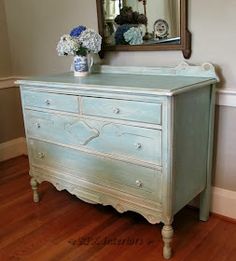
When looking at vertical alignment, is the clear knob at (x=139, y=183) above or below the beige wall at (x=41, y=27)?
below

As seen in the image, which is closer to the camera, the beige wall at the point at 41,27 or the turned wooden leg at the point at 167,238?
the turned wooden leg at the point at 167,238

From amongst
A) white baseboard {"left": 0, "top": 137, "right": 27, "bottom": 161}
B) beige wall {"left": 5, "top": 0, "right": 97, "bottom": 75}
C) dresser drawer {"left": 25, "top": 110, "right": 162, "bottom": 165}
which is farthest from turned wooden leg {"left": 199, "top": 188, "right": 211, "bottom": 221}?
white baseboard {"left": 0, "top": 137, "right": 27, "bottom": 161}

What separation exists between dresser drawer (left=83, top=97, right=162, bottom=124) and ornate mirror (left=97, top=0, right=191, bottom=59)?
627 millimetres

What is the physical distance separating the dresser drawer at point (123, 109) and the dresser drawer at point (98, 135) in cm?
6

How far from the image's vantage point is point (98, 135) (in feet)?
6.63

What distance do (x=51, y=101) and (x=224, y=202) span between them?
1.35 metres

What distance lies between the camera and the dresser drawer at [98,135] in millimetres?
1810

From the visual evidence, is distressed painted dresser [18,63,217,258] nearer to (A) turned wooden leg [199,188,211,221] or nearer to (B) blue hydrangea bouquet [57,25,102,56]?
(A) turned wooden leg [199,188,211,221]

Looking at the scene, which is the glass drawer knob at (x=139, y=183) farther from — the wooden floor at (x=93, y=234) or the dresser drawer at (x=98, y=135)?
the wooden floor at (x=93, y=234)

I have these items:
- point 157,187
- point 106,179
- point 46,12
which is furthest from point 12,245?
point 46,12

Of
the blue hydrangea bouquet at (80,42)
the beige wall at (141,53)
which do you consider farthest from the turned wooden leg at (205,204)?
the blue hydrangea bouquet at (80,42)

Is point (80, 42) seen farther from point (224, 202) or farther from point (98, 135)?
point (224, 202)

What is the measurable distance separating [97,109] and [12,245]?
3.29 feet

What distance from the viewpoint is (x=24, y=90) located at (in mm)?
2375
